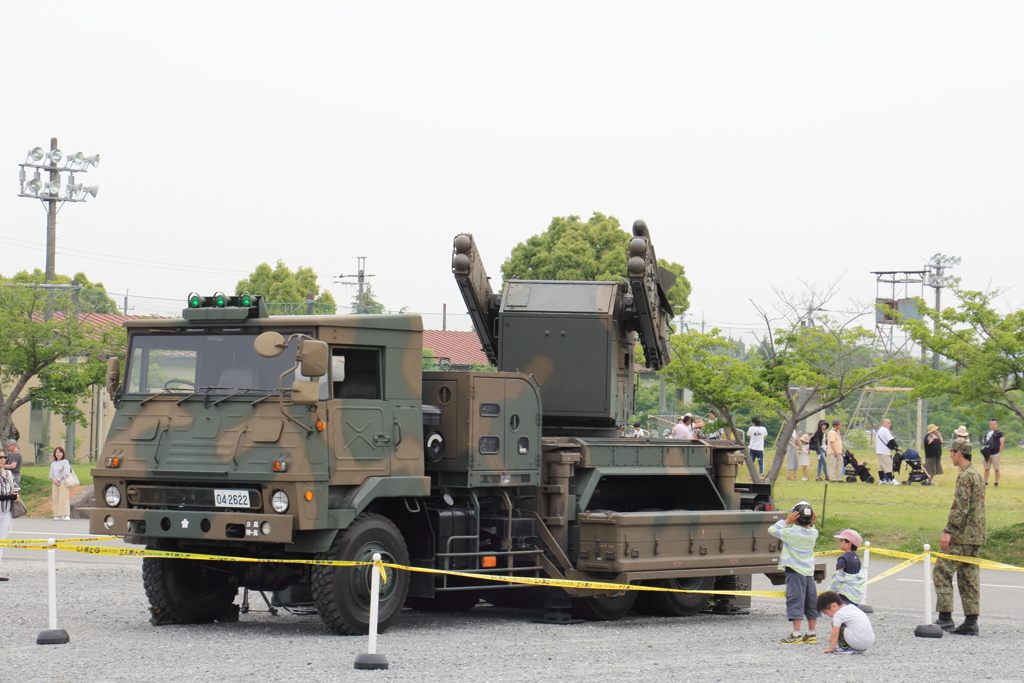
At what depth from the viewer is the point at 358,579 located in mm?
10977

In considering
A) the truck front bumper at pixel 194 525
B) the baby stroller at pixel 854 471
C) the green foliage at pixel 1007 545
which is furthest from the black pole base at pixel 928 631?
the baby stroller at pixel 854 471

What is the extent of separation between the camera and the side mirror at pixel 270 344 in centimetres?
1041

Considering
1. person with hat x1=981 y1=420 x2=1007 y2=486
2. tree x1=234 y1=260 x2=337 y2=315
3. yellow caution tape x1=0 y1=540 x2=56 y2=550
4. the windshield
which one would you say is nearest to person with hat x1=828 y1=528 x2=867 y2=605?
the windshield

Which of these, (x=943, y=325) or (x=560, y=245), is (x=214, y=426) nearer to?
(x=943, y=325)

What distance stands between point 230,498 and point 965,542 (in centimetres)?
671

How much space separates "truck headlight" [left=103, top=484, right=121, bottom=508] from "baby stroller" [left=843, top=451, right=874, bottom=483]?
23002 millimetres

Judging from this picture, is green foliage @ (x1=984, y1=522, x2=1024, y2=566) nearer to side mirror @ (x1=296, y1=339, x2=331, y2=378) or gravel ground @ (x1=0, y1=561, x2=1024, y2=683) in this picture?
gravel ground @ (x1=0, y1=561, x2=1024, y2=683)

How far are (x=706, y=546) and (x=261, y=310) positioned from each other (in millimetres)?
5216

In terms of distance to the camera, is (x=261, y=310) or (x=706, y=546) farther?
(x=706, y=546)

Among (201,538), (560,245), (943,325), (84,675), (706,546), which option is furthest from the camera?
(560,245)

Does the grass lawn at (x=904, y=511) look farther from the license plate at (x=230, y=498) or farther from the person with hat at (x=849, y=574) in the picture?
the license plate at (x=230, y=498)

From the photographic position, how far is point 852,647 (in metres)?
10.8

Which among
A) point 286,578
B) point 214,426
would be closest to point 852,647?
point 286,578

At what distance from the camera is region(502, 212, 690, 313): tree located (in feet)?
153
